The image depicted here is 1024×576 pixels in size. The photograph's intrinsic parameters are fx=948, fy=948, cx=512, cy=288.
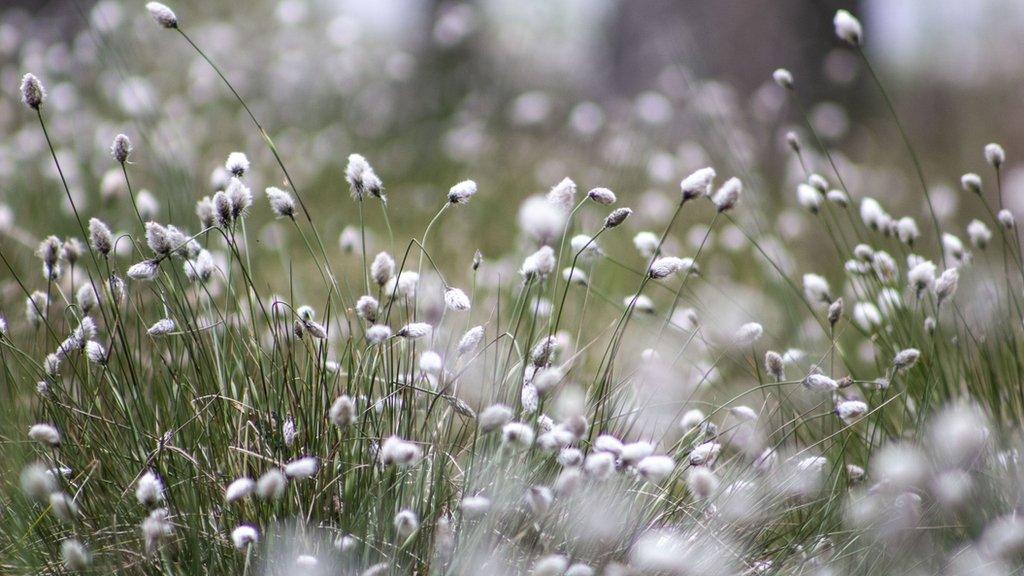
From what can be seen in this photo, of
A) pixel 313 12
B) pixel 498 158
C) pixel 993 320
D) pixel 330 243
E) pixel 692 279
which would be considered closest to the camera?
pixel 993 320

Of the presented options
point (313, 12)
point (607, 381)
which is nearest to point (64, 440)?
point (607, 381)

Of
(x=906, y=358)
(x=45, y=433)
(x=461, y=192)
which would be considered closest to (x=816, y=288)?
(x=906, y=358)

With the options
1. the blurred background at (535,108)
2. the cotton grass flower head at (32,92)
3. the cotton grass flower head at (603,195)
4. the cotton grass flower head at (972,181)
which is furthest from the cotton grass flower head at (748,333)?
the blurred background at (535,108)

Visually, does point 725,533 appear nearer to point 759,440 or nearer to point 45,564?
point 759,440

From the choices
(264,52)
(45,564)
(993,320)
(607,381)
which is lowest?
(993,320)

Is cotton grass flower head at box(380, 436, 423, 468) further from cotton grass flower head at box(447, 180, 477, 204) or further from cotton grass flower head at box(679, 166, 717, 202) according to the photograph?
cotton grass flower head at box(679, 166, 717, 202)
